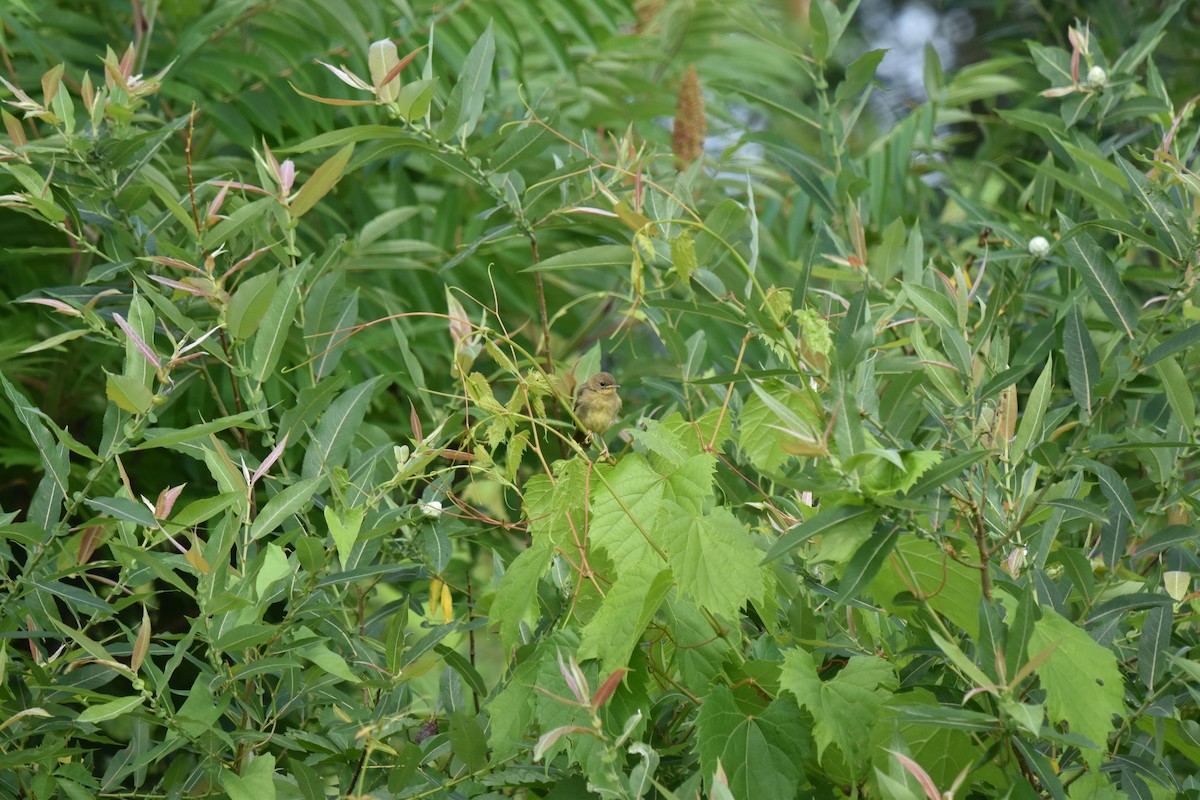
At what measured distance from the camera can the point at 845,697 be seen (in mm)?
1070

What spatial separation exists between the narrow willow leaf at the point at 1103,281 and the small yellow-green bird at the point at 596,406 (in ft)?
2.00

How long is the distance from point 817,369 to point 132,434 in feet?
2.29

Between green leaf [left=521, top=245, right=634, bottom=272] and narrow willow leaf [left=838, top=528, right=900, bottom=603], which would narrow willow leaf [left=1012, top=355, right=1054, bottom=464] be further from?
green leaf [left=521, top=245, right=634, bottom=272]

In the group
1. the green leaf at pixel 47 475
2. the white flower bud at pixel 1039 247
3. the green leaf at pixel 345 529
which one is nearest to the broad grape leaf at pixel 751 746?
the green leaf at pixel 345 529

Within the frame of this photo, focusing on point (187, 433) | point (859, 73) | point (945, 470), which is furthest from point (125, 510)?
point (859, 73)

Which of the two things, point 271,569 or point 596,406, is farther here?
point 596,406

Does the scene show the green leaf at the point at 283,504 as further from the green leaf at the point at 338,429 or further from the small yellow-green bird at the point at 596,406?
the small yellow-green bird at the point at 596,406

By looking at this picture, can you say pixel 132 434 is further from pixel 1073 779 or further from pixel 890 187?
pixel 890 187

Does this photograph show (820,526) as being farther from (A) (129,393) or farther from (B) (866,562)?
(A) (129,393)

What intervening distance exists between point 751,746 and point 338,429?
2.08 feet

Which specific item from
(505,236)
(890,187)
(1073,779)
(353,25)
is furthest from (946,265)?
(1073,779)

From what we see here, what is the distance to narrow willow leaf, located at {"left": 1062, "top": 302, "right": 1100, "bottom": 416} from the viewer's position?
126 centimetres

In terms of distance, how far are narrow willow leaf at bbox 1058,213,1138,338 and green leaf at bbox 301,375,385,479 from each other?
832 millimetres

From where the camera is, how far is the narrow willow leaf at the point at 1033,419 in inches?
46.1
